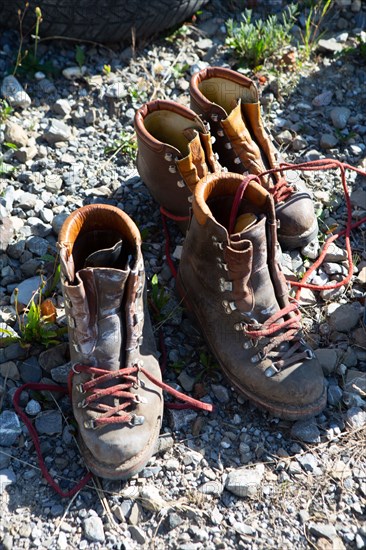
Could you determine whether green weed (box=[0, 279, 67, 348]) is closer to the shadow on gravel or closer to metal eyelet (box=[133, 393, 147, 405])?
metal eyelet (box=[133, 393, 147, 405])

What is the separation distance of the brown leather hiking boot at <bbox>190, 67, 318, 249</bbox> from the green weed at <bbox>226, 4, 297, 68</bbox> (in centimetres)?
104

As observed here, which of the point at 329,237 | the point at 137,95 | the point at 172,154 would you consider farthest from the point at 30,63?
the point at 329,237

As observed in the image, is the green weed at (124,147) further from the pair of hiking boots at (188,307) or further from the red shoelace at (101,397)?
the red shoelace at (101,397)

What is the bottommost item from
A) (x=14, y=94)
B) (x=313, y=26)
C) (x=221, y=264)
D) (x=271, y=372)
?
(x=271, y=372)

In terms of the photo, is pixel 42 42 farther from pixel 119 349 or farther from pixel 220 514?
pixel 220 514

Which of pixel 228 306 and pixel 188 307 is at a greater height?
pixel 228 306

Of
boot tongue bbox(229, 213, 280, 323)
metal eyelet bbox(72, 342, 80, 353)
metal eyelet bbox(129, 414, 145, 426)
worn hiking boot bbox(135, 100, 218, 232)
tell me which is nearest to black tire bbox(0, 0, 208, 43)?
worn hiking boot bbox(135, 100, 218, 232)

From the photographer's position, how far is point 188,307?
3268 mm

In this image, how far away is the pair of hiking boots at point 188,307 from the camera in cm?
273

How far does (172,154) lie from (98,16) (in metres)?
1.55

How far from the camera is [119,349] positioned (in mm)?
2812

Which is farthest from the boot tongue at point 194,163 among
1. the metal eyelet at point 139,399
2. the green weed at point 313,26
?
the green weed at point 313,26

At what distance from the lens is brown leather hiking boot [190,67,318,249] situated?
3.42 meters

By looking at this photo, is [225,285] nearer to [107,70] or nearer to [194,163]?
[194,163]
